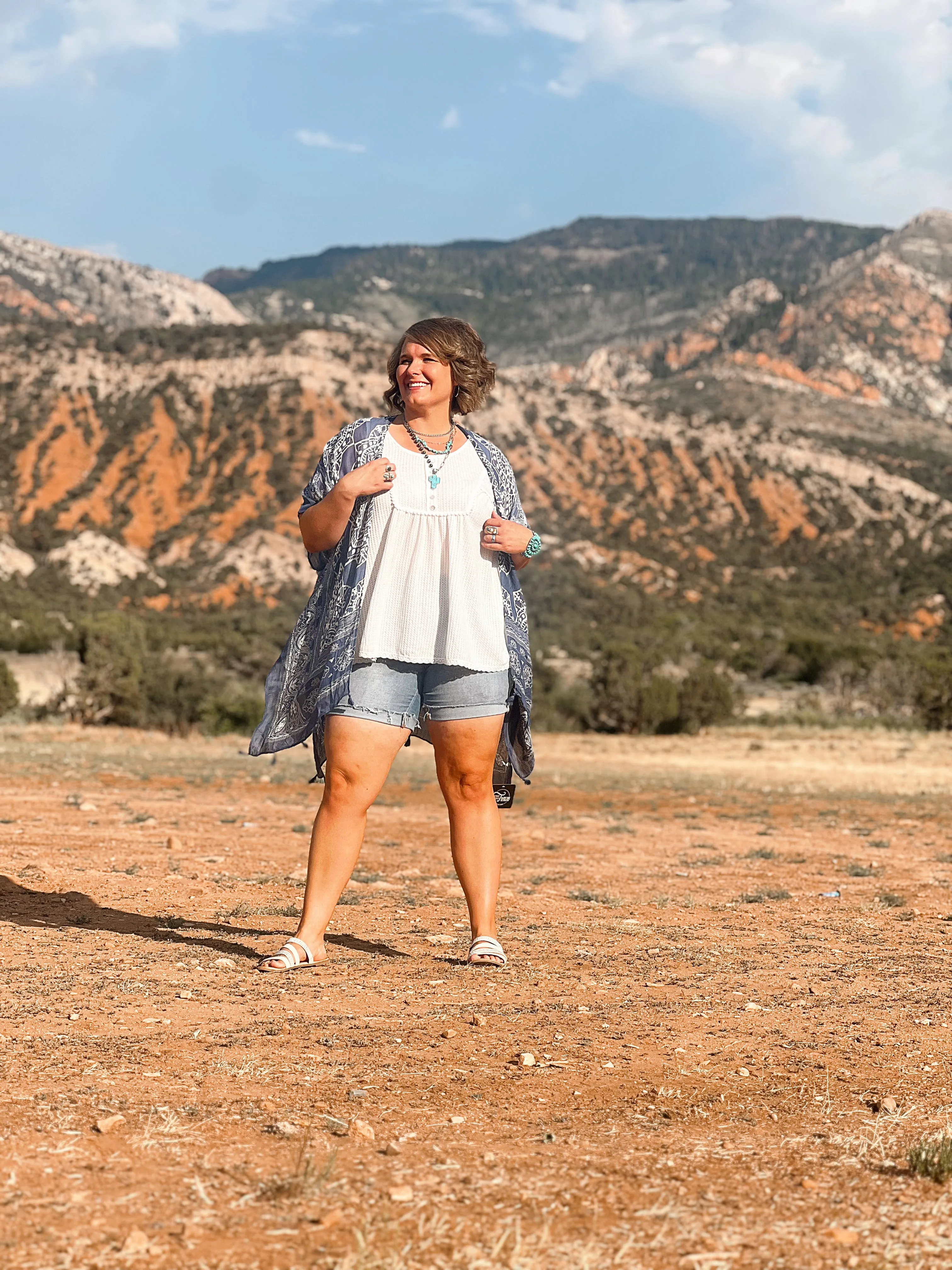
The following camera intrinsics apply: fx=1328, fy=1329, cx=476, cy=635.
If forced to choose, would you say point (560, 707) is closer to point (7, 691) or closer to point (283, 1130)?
point (7, 691)

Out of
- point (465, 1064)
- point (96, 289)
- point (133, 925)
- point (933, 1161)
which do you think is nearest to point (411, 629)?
point (465, 1064)

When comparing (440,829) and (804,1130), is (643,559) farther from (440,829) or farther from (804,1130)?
(804,1130)

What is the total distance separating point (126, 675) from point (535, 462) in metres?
42.9

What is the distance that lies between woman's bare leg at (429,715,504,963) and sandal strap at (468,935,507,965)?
0.02 meters

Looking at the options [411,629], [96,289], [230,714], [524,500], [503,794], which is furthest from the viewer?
[96,289]

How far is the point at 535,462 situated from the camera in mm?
64750

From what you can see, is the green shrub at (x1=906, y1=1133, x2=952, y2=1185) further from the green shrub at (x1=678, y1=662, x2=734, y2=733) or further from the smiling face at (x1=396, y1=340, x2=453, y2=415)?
the green shrub at (x1=678, y1=662, x2=734, y2=733)

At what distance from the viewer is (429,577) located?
15.4 feet

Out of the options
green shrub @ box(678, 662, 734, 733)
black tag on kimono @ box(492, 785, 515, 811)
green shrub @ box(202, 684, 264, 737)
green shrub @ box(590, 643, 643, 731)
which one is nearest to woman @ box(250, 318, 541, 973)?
black tag on kimono @ box(492, 785, 515, 811)

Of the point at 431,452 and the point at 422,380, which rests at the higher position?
the point at 422,380

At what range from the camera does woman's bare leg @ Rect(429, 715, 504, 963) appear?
15.6 feet

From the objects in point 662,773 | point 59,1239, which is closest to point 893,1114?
point 59,1239

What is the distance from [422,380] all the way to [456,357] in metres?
0.17

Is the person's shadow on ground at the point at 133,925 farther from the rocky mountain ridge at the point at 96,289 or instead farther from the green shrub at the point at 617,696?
the rocky mountain ridge at the point at 96,289
